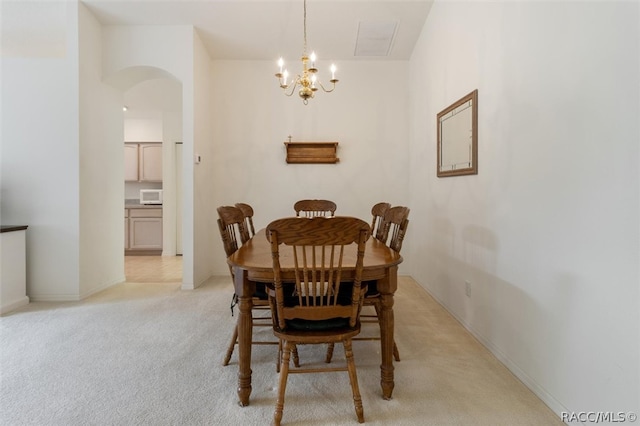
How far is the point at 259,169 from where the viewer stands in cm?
418

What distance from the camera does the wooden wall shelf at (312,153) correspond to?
13.5 feet

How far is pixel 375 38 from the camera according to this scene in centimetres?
376

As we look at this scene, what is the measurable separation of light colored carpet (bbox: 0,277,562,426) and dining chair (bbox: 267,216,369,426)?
0.24 metres

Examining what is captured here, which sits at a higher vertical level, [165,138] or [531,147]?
[165,138]

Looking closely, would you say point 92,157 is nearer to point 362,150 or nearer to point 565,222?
point 362,150

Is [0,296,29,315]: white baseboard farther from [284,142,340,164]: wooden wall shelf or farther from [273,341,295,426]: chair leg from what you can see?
[284,142,340,164]: wooden wall shelf

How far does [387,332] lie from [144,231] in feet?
17.4

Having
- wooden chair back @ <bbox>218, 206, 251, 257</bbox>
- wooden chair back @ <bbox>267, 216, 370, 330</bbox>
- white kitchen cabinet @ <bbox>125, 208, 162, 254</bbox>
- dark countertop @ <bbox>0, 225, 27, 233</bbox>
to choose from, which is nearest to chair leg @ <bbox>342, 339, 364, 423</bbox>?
wooden chair back @ <bbox>267, 216, 370, 330</bbox>

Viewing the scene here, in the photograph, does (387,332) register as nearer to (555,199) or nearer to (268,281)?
(268,281)

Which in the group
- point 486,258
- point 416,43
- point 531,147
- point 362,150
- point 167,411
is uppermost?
point 416,43

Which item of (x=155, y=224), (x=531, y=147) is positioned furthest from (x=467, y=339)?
(x=155, y=224)

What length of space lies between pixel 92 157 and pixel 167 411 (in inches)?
113

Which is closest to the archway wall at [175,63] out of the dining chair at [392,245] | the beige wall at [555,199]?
the dining chair at [392,245]
